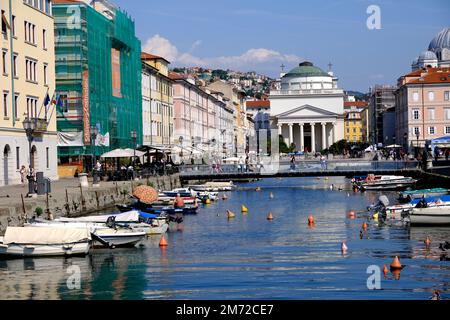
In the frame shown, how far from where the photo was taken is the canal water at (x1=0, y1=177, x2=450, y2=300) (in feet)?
63.1

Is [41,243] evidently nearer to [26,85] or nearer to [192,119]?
[26,85]

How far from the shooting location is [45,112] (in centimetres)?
5153

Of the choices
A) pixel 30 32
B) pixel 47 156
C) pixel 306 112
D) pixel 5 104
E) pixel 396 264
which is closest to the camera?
pixel 396 264

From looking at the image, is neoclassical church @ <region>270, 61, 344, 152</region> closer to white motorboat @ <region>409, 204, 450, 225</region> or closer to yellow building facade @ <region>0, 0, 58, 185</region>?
yellow building facade @ <region>0, 0, 58, 185</region>

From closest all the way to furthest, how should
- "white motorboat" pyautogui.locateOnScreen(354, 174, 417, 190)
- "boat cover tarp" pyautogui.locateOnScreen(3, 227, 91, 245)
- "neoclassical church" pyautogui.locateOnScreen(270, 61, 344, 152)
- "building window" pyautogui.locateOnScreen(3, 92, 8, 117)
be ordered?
"boat cover tarp" pyautogui.locateOnScreen(3, 227, 91, 245), "building window" pyautogui.locateOnScreen(3, 92, 8, 117), "white motorboat" pyautogui.locateOnScreen(354, 174, 417, 190), "neoclassical church" pyautogui.locateOnScreen(270, 61, 344, 152)

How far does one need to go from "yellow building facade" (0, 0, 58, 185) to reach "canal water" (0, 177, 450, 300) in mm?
13407

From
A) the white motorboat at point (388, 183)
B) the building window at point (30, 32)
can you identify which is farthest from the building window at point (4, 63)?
the white motorboat at point (388, 183)

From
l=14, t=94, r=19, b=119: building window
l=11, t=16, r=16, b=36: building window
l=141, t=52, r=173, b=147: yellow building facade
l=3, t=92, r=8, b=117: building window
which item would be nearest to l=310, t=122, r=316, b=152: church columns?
l=141, t=52, r=173, b=147: yellow building facade

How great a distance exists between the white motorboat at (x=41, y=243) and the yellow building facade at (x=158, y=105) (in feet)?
181

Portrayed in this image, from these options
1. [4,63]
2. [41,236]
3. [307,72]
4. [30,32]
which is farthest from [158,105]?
[307,72]

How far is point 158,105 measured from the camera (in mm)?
89562

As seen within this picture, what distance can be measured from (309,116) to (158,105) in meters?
94.9

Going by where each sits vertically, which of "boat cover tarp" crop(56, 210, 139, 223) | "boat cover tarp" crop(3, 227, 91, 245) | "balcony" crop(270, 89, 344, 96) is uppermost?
"balcony" crop(270, 89, 344, 96)
